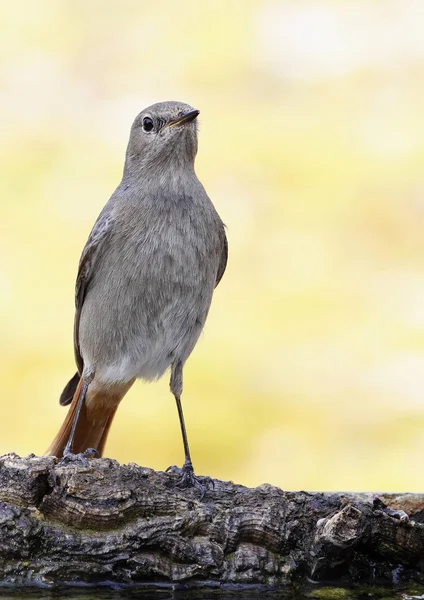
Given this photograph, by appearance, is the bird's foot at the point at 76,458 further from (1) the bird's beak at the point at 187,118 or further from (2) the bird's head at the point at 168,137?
(1) the bird's beak at the point at 187,118

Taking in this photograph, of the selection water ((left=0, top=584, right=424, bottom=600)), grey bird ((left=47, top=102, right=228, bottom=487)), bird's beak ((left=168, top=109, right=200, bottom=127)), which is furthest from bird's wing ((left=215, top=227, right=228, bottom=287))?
water ((left=0, top=584, right=424, bottom=600))

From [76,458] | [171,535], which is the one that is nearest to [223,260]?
[76,458]

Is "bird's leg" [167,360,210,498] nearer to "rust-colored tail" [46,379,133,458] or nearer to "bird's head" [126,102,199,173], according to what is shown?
"rust-colored tail" [46,379,133,458]

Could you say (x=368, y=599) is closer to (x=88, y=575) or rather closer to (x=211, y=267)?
(x=88, y=575)

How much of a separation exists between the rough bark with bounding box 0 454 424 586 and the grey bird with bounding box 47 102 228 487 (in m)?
0.74

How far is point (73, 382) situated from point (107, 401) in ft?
1.43

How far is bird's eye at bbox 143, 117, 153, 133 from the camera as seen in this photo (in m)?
5.61

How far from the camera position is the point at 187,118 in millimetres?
A: 5410

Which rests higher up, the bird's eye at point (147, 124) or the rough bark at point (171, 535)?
the bird's eye at point (147, 124)

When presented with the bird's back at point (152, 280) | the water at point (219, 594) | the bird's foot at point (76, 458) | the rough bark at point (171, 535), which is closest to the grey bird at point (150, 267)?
the bird's back at point (152, 280)

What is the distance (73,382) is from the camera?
20.2ft

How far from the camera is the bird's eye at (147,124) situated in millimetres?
5605

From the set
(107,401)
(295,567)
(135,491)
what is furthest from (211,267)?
(295,567)

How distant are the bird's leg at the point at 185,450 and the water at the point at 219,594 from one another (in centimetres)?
67
